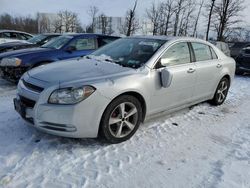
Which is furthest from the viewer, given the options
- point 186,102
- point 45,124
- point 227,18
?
point 227,18

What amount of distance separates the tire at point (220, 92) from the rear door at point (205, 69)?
26 cm

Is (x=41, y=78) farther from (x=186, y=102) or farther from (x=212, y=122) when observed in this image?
(x=212, y=122)

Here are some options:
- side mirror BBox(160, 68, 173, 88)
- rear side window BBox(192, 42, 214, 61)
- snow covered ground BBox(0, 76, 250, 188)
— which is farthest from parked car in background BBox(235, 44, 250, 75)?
side mirror BBox(160, 68, 173, 88)

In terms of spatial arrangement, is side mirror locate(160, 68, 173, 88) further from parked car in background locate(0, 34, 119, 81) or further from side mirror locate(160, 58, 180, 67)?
parked car in background locate(0, 34, 119, 81)

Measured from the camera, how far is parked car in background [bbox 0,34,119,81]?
269 inches

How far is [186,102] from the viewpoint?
4.99 meters

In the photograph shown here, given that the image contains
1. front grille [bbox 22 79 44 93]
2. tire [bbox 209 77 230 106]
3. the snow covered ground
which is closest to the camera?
the snow covered ground

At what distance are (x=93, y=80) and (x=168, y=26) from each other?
36.0 meters

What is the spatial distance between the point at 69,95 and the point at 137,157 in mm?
1135

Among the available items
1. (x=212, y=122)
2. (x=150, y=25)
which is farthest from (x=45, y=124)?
(x=150, y=25)

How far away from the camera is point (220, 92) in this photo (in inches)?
239

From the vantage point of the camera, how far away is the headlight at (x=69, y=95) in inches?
133

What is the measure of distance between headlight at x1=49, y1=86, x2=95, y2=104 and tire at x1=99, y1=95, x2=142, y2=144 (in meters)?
0.38

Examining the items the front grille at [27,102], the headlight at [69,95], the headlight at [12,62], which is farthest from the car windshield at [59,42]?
the headlight at [69,95]
